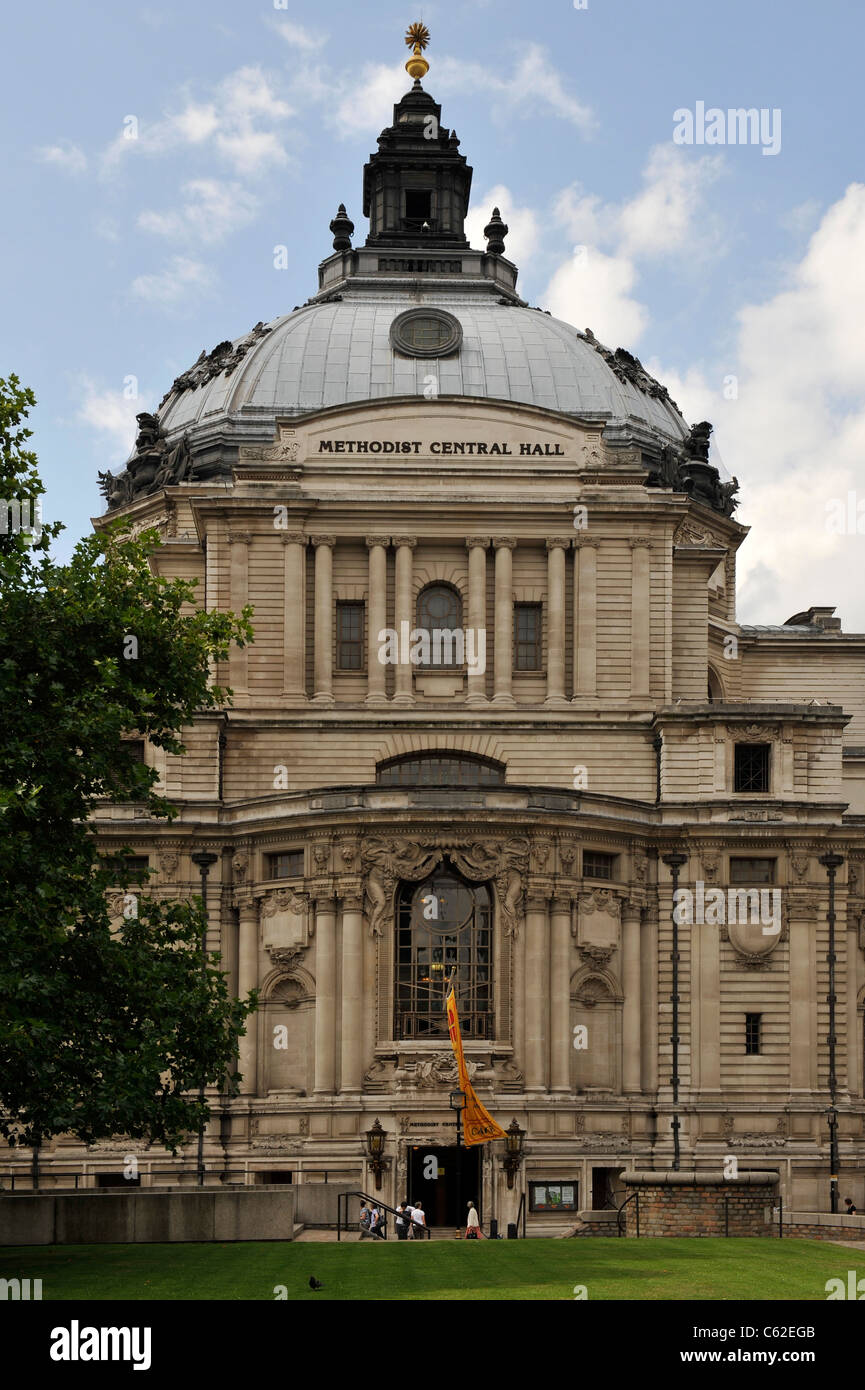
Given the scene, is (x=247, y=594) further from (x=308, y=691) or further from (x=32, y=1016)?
(x=32, y=1016)

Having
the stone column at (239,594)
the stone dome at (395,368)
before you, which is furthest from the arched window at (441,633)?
the stone dome at (395,368)

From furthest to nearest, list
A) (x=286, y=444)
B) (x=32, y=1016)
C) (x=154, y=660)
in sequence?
(x=286, y=444) → (x=154, y=660) → (x=32, y=1016)

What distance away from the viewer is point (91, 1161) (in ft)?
258

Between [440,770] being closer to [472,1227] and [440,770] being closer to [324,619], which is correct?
[324,619]

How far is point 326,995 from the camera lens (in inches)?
3091

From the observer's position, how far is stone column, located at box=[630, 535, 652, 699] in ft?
285

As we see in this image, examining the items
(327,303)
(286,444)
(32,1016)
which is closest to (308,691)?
(286,444)

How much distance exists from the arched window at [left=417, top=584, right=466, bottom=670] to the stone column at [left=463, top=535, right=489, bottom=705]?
2.67 feet

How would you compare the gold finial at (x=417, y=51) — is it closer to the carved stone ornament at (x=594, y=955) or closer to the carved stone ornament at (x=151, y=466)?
the carved stone ornament at (x=151, y=466)

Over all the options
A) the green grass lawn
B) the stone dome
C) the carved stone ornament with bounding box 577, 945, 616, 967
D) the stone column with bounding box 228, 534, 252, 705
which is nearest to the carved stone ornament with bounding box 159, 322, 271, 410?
the stone dome

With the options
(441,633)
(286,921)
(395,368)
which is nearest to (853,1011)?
(441,633)

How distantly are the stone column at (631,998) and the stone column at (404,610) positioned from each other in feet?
41.5

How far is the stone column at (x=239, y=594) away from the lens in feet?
282
